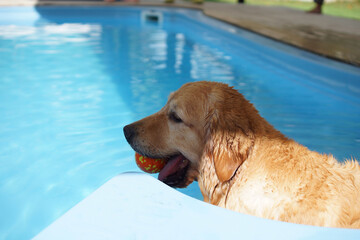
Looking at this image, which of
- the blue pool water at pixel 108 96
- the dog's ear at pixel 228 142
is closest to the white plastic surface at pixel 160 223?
the dog's ear at pixel 228 142

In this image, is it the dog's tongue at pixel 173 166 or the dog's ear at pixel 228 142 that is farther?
the dog's tongue at pixel 173 166

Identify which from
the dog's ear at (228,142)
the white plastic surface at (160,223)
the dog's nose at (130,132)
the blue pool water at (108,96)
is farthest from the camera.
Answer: the blue pool water at (108,96)

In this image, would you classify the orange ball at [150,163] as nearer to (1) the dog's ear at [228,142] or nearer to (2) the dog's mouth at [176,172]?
(2) the dog's mouth at [176,172]

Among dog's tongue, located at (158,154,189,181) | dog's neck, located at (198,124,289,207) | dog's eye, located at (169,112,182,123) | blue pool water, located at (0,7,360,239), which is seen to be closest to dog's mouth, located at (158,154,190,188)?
dog's tongue, located at (158,154,189,181)

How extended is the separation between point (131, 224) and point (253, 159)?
0.88 m

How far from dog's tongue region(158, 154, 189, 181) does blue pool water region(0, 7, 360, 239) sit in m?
1.02

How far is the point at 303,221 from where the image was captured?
172cm

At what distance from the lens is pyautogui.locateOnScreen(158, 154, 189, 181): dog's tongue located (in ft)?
8.30

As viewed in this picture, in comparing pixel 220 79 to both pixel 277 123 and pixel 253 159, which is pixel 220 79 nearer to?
pixel 277 123

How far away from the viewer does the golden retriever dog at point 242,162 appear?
1.77m

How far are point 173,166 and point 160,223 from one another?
1.11 metres

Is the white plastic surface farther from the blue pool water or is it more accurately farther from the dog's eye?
the blue pool water

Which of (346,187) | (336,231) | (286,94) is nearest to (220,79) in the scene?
(286,94)

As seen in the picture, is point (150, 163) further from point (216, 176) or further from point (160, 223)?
point (160, 223)
